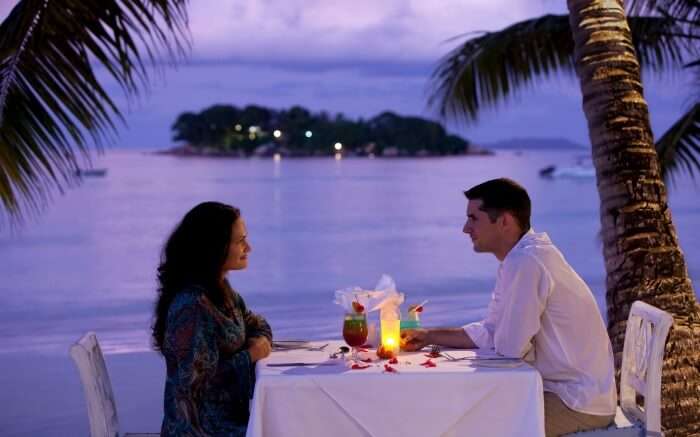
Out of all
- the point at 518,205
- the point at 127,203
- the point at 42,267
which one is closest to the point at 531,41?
the point at 518,205

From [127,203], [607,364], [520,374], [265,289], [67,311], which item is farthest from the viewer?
[127,203]

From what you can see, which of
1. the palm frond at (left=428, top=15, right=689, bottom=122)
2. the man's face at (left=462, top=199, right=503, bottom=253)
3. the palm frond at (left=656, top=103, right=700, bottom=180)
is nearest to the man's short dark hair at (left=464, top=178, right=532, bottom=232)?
the man's face at (left=462, top=199, right=503, bottom=253)

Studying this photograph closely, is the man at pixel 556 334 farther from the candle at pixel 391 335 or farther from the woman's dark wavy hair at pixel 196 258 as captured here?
the woman's dark wavy hair at pixel 196 258

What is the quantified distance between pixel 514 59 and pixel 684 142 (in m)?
1.45

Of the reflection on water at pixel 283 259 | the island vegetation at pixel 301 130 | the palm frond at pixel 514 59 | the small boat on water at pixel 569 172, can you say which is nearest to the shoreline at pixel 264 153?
the island vegetation at pixel 301 130

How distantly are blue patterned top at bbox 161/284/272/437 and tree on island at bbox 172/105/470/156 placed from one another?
56.2 metres

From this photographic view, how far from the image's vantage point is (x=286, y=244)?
21828mm

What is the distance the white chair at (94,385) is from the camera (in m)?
3.22

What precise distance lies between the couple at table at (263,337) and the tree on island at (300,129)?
2206 inches

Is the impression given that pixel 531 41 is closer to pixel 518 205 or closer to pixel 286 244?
pixel 518 205

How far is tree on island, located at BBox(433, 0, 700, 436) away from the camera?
432 cm

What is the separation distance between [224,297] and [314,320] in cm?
745

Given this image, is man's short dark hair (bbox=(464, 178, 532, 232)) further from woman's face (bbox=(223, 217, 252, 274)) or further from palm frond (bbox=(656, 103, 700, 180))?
palm frond (bbox=(656, 103, 700, 180))

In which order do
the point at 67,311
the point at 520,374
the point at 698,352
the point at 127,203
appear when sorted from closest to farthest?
1. the point at 520,374
2. the point at 698,352
3. the point at 67,311
4. the point at 127,203
